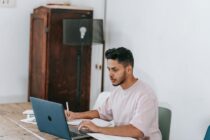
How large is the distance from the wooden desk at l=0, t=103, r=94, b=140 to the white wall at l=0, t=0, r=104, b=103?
0.87 m

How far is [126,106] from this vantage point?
247cm

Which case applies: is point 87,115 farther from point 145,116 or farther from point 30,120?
point 145,116

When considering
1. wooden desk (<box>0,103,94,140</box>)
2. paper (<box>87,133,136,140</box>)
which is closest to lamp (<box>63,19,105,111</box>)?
wooden desk (<box>0,103,94,140</box>)

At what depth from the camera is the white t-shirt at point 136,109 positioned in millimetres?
2262

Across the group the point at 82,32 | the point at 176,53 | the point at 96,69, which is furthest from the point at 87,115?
the point at 96,69

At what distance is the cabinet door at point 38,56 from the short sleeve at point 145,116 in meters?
1.60

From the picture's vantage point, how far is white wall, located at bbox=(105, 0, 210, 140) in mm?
2861

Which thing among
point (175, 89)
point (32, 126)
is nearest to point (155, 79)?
point (175, 89)

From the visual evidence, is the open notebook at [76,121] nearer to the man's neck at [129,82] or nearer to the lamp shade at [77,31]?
the man's neck at [129,82]

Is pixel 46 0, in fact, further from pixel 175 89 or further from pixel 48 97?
pixel 175 89

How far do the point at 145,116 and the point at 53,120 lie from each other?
0.54 meters

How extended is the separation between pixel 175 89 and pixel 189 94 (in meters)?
0.16

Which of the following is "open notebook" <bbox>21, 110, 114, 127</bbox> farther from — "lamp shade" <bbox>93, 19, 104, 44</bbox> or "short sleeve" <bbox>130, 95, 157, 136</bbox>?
"lamp shade" <bbox>93, 19, 104, 44</bbox>

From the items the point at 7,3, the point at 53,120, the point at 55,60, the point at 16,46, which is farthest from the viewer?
the point at 16,46
